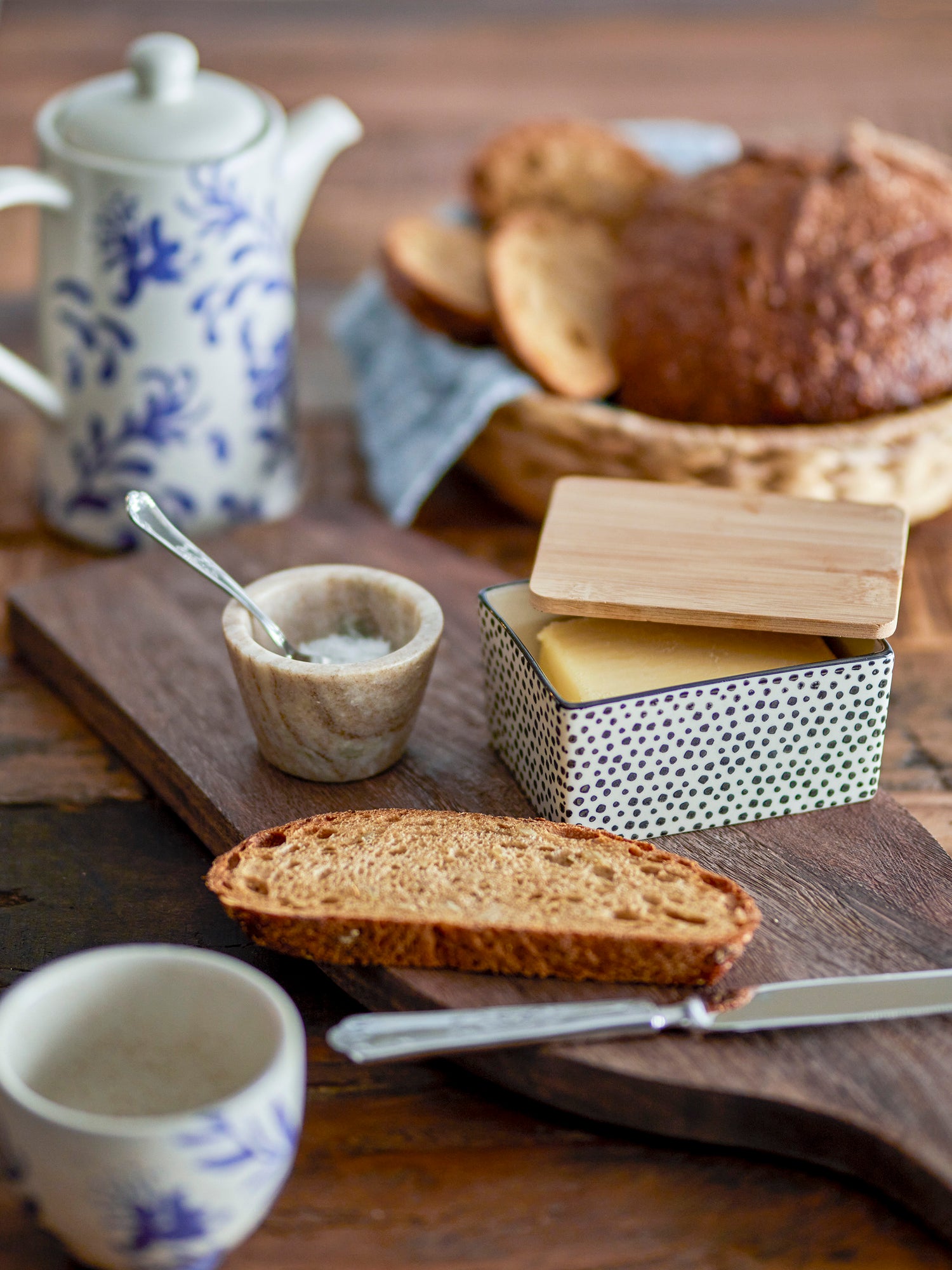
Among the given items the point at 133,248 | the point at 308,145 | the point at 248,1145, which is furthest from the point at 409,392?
the point at 248,1145

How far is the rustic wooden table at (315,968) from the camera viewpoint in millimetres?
856

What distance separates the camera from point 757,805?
113 cm

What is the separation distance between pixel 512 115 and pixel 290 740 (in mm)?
1979

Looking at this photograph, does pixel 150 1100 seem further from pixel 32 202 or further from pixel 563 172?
pixel 563 172

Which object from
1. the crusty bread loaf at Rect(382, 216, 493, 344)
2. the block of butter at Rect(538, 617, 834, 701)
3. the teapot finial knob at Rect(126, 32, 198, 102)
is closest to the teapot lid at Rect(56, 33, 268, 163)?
the teapot finial knob at Rect(126, 32, 198, 102)

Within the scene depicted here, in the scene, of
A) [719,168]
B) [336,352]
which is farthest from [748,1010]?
[336,352]

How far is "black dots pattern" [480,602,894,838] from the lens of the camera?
1061 mm

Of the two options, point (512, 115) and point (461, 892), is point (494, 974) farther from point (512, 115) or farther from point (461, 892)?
point (512, 115)

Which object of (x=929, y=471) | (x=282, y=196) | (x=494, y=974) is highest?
(x=282, y=196)

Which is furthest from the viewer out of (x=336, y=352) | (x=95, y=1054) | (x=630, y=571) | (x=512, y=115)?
(x=512, y=115)

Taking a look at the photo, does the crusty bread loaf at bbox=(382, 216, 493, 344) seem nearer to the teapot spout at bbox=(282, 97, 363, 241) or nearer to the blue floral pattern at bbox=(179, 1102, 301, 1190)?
the teapot spout at bbox=(282, 97, 363, 241)

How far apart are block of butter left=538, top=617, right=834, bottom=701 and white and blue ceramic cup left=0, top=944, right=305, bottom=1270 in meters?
0.39

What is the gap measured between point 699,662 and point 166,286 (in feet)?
2.51

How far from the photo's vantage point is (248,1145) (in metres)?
0.73
